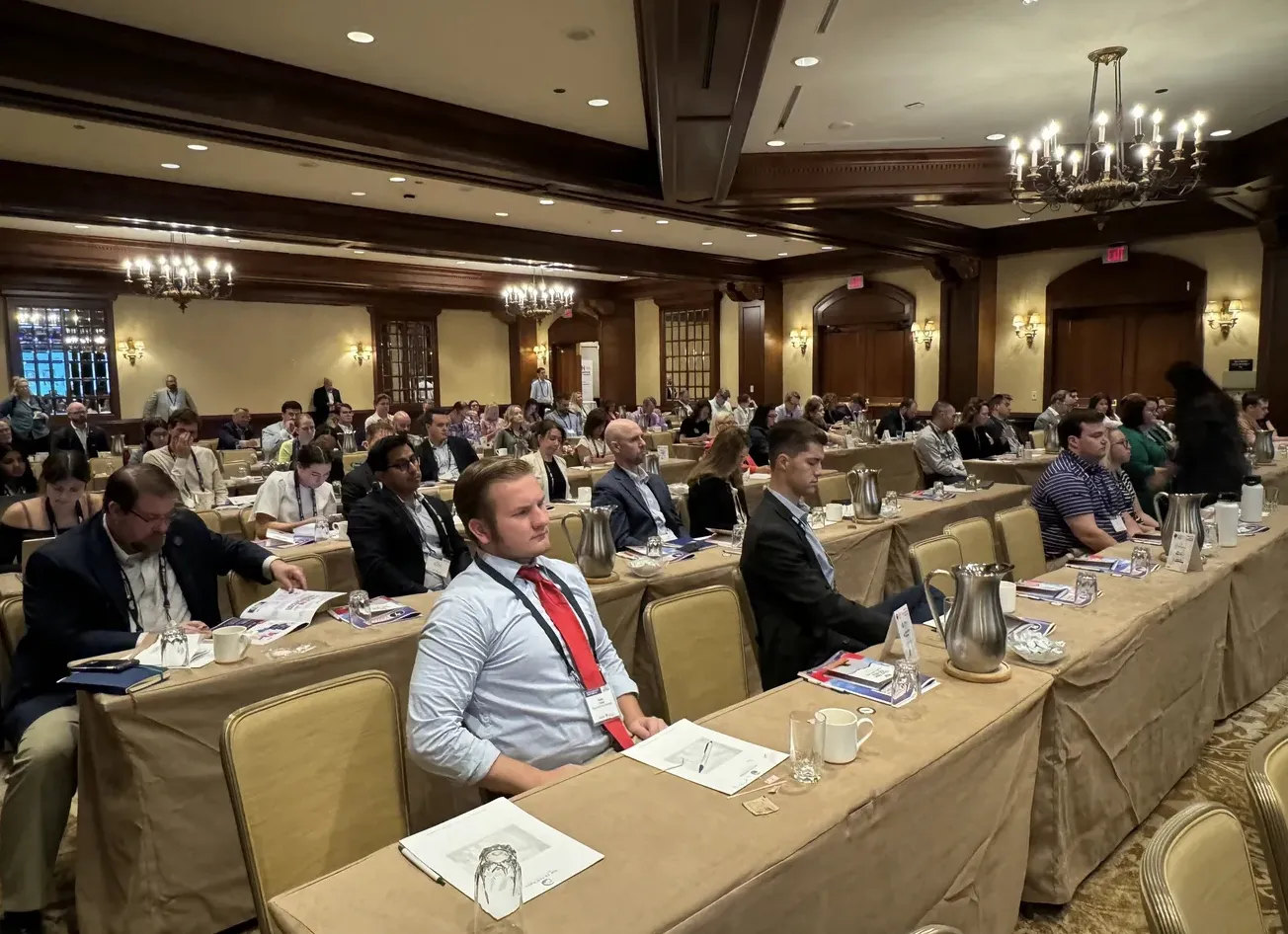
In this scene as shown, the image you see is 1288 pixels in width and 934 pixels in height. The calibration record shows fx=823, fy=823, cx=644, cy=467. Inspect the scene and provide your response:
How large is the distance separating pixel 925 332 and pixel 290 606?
509 inches

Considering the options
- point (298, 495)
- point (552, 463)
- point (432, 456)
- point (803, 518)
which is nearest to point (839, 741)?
point (803, 518)

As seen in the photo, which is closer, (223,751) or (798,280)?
(223,751)

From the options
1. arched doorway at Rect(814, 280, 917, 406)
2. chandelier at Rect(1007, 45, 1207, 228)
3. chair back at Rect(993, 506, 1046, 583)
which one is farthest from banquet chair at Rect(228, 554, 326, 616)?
arched doorway at Rect(814, 280, 917, 406)

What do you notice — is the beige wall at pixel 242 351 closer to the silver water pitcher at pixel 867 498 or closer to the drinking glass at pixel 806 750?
the silver water pitcher at pixel 867 498

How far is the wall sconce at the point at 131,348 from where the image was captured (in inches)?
526

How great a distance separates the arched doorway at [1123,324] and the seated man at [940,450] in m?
5.95

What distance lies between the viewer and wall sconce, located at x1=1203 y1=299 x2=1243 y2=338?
1069 cm

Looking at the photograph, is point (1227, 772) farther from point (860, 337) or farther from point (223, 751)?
point (860, 337)

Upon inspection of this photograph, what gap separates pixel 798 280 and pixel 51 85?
12698mm

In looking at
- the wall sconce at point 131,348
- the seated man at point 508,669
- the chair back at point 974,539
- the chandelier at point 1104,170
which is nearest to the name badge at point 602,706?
the seated man at point 508,669

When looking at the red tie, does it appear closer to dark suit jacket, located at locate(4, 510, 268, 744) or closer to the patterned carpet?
the patterned carpet

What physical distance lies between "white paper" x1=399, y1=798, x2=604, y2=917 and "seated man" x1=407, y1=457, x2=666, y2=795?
0.25 m

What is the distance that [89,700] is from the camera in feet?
Result: 7.13

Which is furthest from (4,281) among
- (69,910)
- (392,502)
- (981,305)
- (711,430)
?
(981,305)
